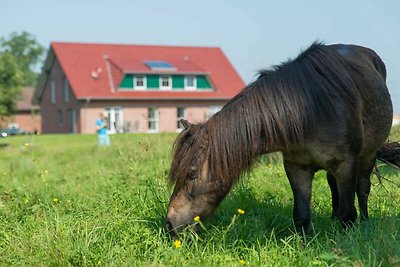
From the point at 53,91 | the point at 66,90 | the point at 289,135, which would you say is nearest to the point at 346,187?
the point at 289,135

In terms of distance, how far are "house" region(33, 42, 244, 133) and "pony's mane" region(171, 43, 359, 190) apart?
35.2m

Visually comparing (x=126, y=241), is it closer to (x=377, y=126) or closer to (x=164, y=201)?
(x=164, y=201)

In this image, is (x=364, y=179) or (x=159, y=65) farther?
(x=159, y=65)

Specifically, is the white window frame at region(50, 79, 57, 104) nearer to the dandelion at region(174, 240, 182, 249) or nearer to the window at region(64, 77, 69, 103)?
the window at region(64, 77, 69, 103)

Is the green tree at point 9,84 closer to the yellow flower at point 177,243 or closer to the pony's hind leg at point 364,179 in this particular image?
the pony's hind leg at point 364,179

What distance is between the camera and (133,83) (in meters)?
43.0

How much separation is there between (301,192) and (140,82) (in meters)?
38.5

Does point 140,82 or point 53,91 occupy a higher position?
point 140,82

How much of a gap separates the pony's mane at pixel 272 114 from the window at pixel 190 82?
3933 centimetres

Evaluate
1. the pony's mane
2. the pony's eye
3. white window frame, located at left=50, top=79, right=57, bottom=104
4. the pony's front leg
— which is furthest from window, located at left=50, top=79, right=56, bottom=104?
the pony's eye

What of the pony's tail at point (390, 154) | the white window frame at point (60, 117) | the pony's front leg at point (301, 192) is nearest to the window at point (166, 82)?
the white window frame at point (60, 117)

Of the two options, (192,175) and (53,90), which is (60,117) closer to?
(53,90)

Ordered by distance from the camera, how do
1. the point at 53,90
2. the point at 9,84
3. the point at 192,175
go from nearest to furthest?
the point at 192,175 < the point at 9,84 < the point at 53,90

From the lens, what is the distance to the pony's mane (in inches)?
186
